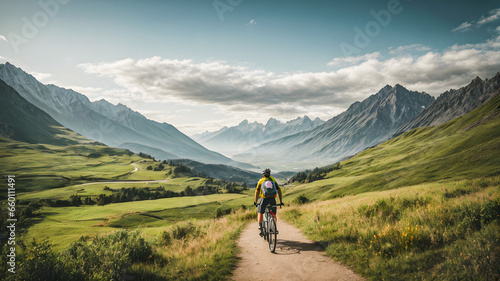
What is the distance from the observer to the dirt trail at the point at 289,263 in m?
8.48

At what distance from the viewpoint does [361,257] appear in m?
8.98

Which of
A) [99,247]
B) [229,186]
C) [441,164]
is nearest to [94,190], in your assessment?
[229,186]

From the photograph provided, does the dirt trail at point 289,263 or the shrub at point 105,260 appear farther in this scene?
the dirt trail at point 289,263

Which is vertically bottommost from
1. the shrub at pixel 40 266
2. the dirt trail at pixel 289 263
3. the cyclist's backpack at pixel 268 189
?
the dirt trail at pixel 289 263

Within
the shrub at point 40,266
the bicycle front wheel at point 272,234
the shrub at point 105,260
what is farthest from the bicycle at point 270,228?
the shrub at point 40,266

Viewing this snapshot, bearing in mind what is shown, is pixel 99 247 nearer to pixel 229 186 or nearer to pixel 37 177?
pixel 229 186

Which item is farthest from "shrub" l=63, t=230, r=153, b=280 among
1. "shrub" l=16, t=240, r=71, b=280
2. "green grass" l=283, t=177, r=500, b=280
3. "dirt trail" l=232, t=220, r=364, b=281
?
"green grass" l=283, t=177, r=500, b=280

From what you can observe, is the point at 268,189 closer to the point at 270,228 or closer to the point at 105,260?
the point at 270,228

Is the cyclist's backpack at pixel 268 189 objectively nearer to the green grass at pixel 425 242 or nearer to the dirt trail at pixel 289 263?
the dirt trail at pixel 289 263

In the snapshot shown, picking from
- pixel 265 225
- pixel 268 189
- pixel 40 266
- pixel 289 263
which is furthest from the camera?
pixel 265 225

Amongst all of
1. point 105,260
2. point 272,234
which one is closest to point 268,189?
point 272,234

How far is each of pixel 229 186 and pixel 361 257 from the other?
7544 inches

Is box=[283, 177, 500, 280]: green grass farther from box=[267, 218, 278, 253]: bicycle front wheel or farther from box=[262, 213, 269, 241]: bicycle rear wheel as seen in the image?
box=[262, 213, 269, 241]: bicycle rear wheel

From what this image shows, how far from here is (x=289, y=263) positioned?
969cm
